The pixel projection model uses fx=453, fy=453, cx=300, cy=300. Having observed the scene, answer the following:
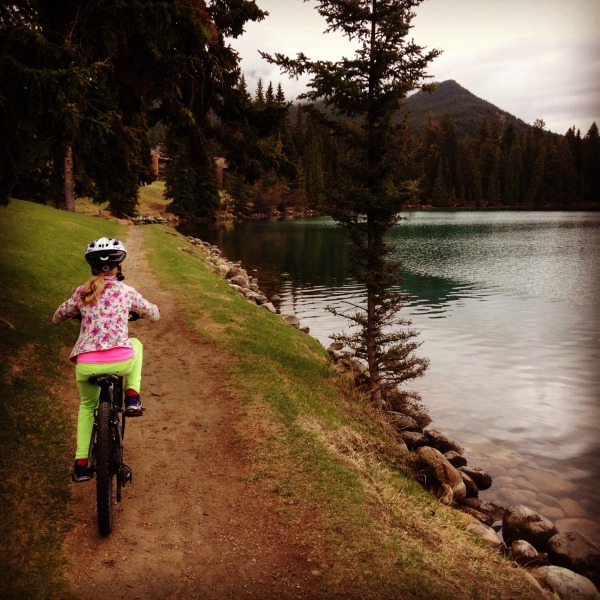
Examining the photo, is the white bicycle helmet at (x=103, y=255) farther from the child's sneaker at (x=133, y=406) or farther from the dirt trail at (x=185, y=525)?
the dirt trail at (x=185, y=525)

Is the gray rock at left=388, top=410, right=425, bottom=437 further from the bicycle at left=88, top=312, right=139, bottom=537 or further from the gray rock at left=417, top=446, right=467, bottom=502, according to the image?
the bicycle at left=88, top=312, right=139, bottom=537

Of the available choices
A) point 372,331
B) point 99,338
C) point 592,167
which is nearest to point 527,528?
point 372,331

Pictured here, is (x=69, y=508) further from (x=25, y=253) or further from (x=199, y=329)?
(x=25, y=253)

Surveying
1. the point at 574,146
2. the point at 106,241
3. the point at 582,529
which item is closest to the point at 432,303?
the point at 582,529

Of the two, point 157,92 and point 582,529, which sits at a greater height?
point 157,92

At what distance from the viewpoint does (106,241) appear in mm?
5355

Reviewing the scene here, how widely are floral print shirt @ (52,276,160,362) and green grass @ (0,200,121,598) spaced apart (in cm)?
207

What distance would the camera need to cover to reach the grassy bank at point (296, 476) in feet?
16.9

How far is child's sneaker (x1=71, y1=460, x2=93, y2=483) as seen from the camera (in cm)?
502

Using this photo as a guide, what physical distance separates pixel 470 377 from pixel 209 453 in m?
12.5

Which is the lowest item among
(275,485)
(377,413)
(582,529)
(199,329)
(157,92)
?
(582,529)

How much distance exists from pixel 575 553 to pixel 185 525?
6.70 metres

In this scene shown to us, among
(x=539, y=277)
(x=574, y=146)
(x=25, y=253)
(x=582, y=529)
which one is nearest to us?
(x=582, y=529)

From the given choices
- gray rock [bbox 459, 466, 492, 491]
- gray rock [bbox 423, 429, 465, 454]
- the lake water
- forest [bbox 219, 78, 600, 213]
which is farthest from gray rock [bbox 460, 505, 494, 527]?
forest [bbox 219, 78, 600, 213]
